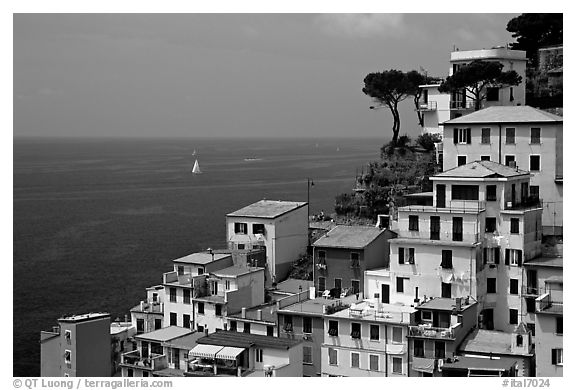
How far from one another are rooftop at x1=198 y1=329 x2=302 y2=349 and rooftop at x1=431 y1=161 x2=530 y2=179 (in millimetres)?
7848

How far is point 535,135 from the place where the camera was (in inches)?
1443

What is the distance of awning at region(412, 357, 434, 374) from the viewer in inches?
1153

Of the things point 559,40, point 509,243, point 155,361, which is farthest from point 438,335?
point 559,40

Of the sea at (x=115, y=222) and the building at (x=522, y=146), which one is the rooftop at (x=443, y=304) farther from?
the sea at (x=115, y=222)

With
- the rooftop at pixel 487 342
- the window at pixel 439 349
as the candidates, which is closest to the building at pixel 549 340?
the rooftop at pixel 487 342

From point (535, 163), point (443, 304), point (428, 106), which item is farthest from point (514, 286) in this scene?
point (428, 106)

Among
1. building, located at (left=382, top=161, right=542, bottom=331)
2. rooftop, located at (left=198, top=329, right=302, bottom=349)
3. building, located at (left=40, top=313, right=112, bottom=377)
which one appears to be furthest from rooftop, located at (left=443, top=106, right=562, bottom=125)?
building, located at (left=40, top=313, right=112, bottom=377)

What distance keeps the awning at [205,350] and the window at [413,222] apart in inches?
303

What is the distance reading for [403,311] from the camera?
3166 centimetres

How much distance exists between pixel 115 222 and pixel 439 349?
181 ft

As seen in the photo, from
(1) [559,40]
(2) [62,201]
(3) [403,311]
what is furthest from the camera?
(2) [62,201]

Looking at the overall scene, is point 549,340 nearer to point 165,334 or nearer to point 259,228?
point 165,334

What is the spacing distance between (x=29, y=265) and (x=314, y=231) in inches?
1058
